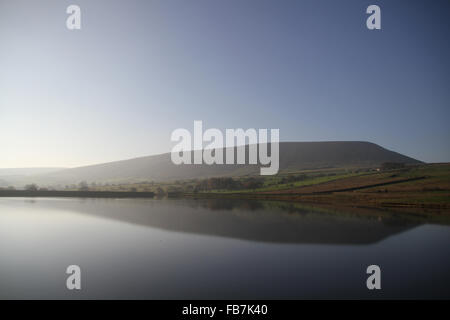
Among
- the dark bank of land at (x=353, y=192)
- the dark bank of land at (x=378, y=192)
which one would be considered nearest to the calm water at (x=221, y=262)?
the dark bank of land at (x=378, y=192)

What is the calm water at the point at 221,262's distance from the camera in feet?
38.2

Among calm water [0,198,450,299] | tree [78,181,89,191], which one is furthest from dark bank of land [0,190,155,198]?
calm water [0,198,450,299]

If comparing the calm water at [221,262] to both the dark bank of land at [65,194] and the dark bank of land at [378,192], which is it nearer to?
the dark bank of land at [378,192]

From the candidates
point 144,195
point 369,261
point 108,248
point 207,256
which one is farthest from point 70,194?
point 369,261

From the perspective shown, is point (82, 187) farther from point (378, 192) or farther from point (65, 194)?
point (378, 192)

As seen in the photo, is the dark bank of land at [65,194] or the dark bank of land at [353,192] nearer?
the dark bank of land at [353,192]

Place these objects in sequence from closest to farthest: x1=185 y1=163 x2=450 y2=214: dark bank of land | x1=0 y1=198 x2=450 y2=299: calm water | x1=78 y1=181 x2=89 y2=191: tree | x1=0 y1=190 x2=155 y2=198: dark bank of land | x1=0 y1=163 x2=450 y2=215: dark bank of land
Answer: x1=0 y1=198 x2=450 y2=299: calm water
x1=185 y1=163 x2=450 y2=214: dark bank of land
x1=0 y1=163 x2=450 y2=215: dark bank of land
x1=0 y1=190 x2=155 y2=198: dark bank of land
x1=78 y1=181 x2=89 y2=191: tree

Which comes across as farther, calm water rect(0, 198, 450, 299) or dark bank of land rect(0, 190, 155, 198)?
dark bank of land rect(0, 190, 155, 198)

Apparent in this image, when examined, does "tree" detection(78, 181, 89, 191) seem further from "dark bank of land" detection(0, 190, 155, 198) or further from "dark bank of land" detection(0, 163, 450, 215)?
"dark bank of land" detection(0, 163, 450, 215)

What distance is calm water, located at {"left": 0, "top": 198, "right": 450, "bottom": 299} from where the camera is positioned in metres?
11.6

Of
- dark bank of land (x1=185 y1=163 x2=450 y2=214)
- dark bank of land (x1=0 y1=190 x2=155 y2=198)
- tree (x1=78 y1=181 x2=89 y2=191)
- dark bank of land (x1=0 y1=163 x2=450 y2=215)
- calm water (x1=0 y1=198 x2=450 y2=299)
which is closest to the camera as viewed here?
calm water (x1=0 y1=198 x2=450 y2=299)

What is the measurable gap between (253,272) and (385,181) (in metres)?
71.0

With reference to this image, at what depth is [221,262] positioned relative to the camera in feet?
50.6

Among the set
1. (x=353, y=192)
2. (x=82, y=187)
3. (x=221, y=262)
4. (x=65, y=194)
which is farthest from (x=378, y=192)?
(x=82, y=187)
